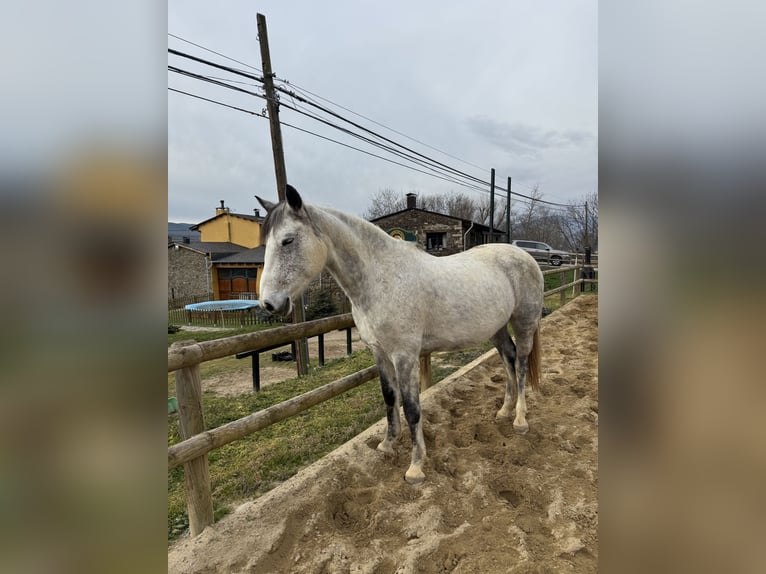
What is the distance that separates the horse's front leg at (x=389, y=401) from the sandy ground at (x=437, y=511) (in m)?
0.08

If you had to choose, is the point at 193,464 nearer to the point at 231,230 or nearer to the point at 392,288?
the point at 392,288

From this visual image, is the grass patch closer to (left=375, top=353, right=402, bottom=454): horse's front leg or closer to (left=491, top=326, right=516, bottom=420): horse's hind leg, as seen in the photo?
(left=375, top=353, right=402, bottom=454): horse's front leg

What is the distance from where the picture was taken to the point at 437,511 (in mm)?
1858

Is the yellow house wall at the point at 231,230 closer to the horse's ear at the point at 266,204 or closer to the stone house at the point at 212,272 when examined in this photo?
the stone house at the point at 212,272

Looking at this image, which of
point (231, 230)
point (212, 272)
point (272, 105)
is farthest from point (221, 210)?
point (272, 105)

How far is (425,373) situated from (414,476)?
1448 mm

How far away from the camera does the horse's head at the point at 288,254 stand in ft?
5.81
